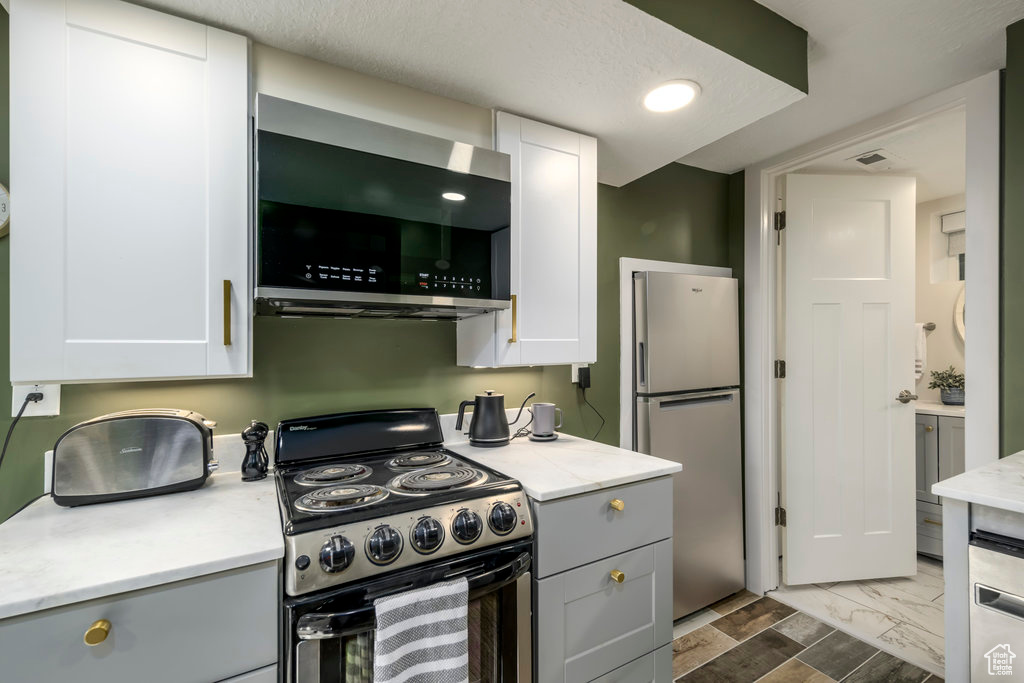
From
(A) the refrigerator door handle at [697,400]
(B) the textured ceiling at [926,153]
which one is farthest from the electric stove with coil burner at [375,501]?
(B) the textured ceiling at [926,153]

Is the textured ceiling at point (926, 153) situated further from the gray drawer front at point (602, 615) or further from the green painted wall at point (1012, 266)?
the gray drawer front at point (602, 615)

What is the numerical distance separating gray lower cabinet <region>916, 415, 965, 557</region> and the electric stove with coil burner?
9.72 feet

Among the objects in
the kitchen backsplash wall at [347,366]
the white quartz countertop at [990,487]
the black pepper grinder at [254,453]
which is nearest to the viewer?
the white quartz countertop at [990,487]

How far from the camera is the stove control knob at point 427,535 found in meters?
1.13

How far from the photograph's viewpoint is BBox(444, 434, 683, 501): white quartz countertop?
137 centimetres

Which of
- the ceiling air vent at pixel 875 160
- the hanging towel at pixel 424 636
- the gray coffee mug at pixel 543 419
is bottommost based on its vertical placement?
the hanging towel at pixel 424 636

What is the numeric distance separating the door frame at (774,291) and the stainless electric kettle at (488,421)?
1.58m

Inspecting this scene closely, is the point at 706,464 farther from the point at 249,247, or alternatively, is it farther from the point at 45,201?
the point at 45,201

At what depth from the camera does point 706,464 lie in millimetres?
2443

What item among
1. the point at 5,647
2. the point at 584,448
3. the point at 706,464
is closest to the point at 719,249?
the point at 706,464

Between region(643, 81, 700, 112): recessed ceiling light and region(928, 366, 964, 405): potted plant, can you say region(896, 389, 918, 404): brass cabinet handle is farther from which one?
A: region(643, 81, 700, 112): recessed ceiling light

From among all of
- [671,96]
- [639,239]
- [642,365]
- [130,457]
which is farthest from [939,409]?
[130,457]

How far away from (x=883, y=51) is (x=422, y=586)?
222 centimetres

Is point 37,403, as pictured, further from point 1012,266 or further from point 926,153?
point 926,153
